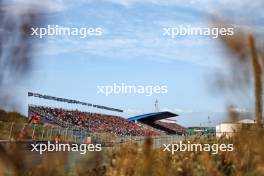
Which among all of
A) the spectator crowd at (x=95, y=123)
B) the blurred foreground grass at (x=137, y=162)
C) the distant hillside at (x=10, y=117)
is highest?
the spectator crowd at (x=95, y=123)

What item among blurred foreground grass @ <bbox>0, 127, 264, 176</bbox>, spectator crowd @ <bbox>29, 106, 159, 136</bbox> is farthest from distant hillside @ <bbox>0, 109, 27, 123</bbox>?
spectator crowd @ <bbox>29, 106, 159, 136</bbox>

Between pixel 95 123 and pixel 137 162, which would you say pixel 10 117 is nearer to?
pixel 137 162

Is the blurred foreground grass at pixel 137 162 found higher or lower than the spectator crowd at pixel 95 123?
lower

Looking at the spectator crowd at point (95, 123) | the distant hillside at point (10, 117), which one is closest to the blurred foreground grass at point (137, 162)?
the distant hillside at point (10, 117)

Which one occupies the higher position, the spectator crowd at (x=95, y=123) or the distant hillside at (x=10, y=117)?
the spectator crowd at (x=95, y=123)

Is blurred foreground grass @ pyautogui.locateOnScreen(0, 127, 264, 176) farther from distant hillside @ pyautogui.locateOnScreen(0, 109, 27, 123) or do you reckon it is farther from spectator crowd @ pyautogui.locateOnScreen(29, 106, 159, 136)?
spectator crowd @ pyautogui.locateOnScreen(29, 106, 159, 136)

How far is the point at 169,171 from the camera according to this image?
1289 millimetres

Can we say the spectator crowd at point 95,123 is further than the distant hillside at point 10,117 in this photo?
Yes

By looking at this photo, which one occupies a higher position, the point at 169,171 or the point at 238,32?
the point at 238,32

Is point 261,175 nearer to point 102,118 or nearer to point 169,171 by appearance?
point 169,171

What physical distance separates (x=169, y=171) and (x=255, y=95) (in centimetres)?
32

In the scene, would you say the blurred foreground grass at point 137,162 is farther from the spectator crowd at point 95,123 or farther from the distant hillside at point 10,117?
the spectator crowd at point 95,123

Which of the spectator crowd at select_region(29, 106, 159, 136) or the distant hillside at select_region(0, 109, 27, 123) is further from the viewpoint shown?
the spectator crowd at select_region(29, 106, 159, 136)

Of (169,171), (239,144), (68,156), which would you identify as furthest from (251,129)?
(68,156)
